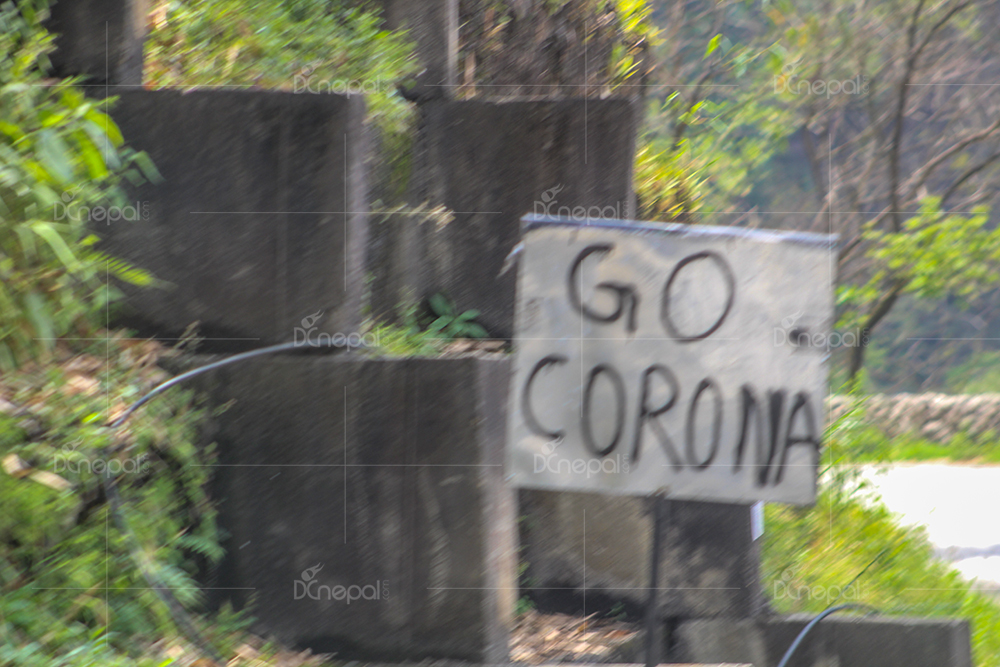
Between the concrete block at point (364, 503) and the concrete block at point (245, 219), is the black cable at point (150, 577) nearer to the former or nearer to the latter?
the concrete block at point (364, 503)

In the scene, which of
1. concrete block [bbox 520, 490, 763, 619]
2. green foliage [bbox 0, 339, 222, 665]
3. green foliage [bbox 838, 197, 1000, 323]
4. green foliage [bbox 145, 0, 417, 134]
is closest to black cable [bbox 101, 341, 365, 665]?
green foliage [bbox 0, 339, 222, 665]

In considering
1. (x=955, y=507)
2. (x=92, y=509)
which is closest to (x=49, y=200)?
(x=92, y=509)

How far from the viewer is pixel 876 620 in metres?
3.39

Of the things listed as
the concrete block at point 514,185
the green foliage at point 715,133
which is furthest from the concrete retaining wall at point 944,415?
the concrete block at point 514,185

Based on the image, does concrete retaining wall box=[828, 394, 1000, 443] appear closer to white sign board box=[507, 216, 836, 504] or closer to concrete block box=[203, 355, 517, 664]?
concrete block box=[203, 355, 517, 664]

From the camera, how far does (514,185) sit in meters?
4.02

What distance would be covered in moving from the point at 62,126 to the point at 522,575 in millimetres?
2425

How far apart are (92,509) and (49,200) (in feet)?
3.23

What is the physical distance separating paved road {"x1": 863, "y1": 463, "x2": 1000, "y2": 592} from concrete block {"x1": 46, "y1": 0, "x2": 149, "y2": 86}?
16.1 ft

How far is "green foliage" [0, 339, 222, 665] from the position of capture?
239 centimetres

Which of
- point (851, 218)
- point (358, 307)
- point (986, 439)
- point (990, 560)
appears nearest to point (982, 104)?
point (851, 218)

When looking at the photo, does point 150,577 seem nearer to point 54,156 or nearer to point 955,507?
point 54,156

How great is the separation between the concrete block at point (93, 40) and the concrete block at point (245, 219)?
35 cm

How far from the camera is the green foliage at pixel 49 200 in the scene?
2.75 meters
